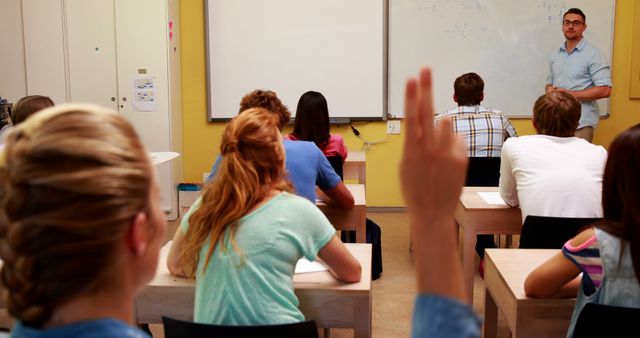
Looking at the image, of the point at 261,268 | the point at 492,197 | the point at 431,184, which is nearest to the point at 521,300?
the point at 261,268

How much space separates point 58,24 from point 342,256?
4.40 meters

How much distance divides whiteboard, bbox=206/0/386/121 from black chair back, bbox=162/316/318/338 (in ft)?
14.2

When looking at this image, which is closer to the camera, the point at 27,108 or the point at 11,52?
the point at 27,108

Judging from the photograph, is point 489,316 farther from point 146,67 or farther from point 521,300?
Answer: point 146,67

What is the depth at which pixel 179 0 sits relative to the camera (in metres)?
5.76

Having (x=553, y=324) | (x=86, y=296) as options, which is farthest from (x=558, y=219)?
(x=86, y=296)

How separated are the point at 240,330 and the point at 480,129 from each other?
2.90 m

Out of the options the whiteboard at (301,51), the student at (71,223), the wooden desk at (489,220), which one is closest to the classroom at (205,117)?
the whiteboard at (301,51)

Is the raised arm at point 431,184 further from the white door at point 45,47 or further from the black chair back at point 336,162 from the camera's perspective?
the white door at point 45,47

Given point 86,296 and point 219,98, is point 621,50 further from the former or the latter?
point 86,296

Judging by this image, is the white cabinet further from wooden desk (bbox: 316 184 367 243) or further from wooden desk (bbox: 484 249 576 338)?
wooden desk (bbox: 484 249 576 338)

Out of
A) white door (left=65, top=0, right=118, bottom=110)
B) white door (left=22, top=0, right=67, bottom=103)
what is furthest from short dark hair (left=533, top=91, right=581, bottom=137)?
white door (left=22, top=0, right=67, bottom=103)

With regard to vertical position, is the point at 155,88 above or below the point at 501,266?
above

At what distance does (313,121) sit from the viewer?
138 inches
